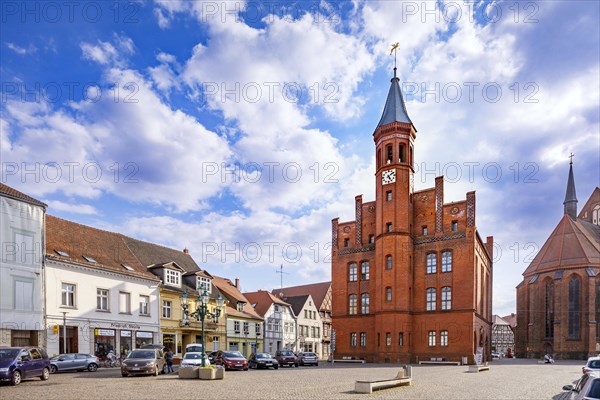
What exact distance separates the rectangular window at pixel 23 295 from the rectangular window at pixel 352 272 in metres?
32.6

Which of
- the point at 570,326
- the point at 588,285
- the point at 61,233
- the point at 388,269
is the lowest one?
the point at 570,326

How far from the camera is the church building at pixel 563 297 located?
63.1 m

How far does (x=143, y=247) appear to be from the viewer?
44531mm

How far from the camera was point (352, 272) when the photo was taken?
52375 mm

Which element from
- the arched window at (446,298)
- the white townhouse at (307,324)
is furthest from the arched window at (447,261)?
the white townhouse at (307,324)

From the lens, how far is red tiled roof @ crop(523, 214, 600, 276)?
66938mm

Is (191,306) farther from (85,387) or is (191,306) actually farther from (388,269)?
(85,387)

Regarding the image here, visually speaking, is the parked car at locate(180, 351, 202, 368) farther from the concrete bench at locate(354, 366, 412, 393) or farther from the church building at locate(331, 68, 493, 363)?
the church building at locate(331, 68, 493, 363)

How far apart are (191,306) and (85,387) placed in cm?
2620

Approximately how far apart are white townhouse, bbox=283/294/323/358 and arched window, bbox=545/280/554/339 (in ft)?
114

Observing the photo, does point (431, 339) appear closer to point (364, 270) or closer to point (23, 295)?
Answer: point (364, 270)

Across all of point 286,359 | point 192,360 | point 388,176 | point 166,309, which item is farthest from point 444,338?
point 166,309

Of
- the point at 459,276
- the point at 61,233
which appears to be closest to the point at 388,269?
the point at 459,276

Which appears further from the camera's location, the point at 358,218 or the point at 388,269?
the point at 358,218
